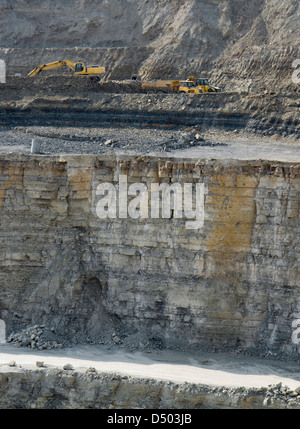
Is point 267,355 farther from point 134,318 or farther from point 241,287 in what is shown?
point 134,318

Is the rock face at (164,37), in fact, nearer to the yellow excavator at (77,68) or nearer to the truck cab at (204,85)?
the truck cab at (204,85)

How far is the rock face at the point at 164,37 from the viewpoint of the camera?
31984mm

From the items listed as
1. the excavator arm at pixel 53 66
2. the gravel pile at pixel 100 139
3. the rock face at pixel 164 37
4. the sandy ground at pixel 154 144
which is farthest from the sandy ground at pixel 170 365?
the excavator arm at pixel 53 66

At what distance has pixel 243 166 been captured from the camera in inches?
821

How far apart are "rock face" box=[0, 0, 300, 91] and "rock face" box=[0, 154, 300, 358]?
11.0 meters

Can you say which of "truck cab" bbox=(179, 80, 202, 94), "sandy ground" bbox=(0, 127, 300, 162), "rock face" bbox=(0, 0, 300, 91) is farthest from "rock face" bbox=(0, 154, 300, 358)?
"rock face" bbox=(0, 0, 300, 91)

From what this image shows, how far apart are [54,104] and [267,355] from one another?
585 inches

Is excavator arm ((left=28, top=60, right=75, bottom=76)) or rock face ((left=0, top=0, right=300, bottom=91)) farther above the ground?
rock face ((left=0, top=0, right=300, bottom=91))

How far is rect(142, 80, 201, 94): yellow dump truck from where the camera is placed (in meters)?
31.0

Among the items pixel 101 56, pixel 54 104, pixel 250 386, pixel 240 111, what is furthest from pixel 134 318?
pixel 101 56

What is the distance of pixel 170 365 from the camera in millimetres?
20188

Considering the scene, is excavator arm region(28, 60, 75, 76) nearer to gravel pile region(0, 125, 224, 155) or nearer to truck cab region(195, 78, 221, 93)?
Answer: gravel pile region(0, 125, 224, 155)

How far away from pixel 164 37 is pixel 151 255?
16.3 metres

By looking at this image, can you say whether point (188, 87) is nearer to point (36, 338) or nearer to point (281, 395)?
point (36, 338)
